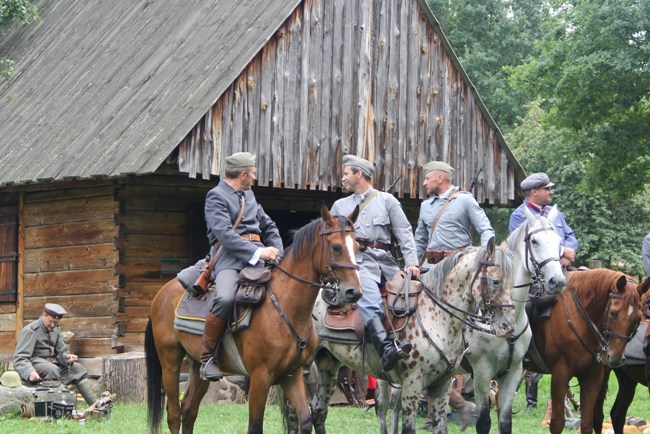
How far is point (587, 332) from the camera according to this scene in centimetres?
1073

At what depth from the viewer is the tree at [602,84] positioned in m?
21.9

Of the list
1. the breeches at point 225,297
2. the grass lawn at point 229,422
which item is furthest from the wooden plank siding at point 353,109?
the breeches at point 225,297

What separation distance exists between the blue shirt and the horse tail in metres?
3.61

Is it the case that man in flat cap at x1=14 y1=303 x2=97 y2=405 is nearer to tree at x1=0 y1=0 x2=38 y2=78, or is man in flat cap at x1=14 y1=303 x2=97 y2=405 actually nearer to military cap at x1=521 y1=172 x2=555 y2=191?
military cap at x1=521 y1=172 x2=555 y2=191

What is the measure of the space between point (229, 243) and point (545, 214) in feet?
11.4

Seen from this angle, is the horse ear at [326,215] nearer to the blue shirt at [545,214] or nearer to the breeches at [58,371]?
the blue shirt at [545,214]

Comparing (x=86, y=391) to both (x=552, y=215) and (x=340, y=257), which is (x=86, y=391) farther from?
(x=340, y=257)

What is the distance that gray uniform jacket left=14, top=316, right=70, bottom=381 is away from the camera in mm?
14344

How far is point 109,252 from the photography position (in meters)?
16.3

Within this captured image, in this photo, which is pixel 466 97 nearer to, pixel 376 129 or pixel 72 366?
pixel 376 129

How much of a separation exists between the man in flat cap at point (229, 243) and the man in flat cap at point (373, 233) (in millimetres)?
826

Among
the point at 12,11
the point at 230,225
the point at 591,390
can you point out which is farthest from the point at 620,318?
the point at 12,11

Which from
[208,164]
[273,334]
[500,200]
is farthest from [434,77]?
[273,334]

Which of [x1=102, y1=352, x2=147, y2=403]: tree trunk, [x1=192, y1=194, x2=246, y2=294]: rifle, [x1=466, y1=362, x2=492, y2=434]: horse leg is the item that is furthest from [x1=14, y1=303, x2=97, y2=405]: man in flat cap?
[x1=466, y1=362, x2=492, y2=434]: horse leg
